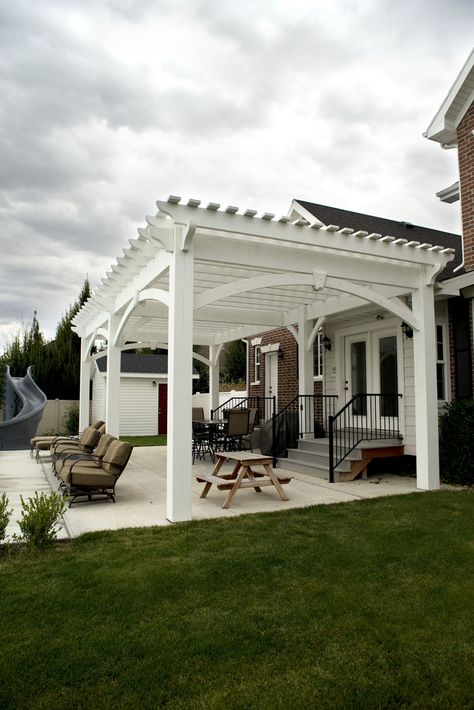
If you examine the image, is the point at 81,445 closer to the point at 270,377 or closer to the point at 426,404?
the point at 270,377

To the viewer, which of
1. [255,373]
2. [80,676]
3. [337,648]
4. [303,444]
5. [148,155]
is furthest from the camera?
[255,373]

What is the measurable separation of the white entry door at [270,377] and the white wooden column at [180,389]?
8.86 metres

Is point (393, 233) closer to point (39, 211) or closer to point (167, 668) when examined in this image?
point (39, 211)

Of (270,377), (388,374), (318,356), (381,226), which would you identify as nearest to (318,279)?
(388,374)

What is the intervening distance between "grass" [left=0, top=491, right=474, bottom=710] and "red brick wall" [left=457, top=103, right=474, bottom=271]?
603 centimetres

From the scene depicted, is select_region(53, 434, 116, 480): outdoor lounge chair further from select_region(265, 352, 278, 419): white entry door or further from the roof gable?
the roof gable

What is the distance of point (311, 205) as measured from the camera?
44.6ft

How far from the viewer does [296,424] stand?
37.0ft

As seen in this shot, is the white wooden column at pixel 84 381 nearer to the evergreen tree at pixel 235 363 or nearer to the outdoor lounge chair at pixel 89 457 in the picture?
the outdoor lounge chair at pixel 89 457

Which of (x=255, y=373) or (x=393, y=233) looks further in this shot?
(x=255, y=373)

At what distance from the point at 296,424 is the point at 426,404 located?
12.4 feet

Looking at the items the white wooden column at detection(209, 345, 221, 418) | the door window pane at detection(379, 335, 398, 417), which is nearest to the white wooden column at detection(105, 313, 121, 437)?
the door window pane at detection(379, 335, 398, 417)

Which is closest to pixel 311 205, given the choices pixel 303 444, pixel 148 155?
pixel 148 155

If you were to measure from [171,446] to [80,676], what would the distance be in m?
3.43
